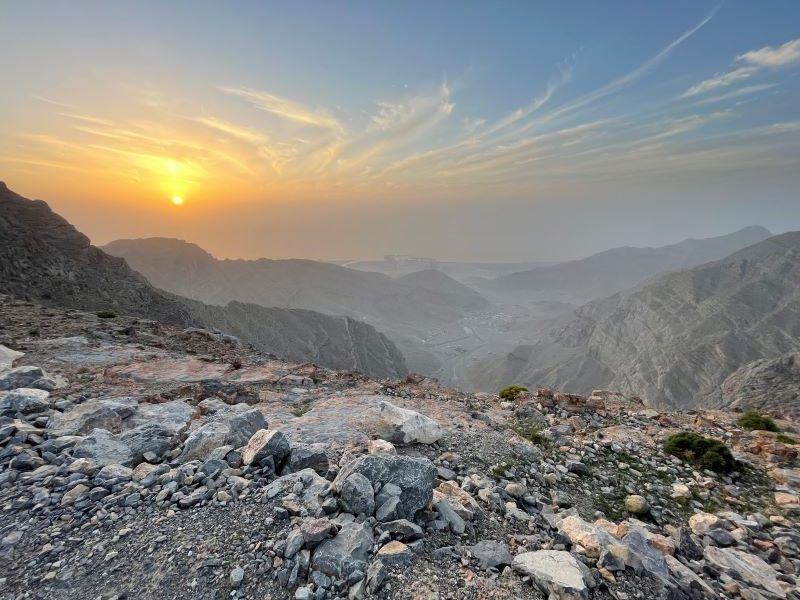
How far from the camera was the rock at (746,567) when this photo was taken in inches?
292

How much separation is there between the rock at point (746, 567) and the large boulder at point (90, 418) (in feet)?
51.5

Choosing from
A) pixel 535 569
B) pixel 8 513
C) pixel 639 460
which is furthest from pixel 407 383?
pixel 8 513

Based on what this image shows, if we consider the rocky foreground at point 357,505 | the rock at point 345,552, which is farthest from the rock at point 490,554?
the rock at point 345,552

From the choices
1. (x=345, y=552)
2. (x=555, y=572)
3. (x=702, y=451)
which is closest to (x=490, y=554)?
(x=555, y=572)

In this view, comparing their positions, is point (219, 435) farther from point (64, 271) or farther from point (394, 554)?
point (64, 271)

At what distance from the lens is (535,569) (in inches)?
243

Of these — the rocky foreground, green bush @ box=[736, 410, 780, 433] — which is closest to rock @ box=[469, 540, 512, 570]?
the rocky foreground

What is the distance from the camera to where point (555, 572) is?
615 centimetres

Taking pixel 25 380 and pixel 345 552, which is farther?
pixel 25 380

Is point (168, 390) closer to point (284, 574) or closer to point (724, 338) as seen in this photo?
point (284, 574)

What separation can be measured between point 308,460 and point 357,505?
2.27 m

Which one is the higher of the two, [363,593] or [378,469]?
[378,469]

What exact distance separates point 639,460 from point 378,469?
10.9 meters

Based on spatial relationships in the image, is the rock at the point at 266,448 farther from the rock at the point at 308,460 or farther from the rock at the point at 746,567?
the rock at the point at 746,567
